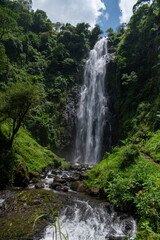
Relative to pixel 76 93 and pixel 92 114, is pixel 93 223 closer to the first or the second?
pixel 92 114

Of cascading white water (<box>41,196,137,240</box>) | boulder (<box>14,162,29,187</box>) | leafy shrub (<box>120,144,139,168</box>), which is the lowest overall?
cascading white water (<box>41,196,137,240</box>)

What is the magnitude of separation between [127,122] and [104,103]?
734 centimetres

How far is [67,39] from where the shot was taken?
36000 millimetres

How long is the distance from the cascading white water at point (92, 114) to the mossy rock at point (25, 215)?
1536 cm

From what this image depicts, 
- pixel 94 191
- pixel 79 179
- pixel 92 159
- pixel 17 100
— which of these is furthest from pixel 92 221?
pixel 92 159

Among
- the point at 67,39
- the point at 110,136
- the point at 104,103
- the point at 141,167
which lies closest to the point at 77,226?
the point at 141,167

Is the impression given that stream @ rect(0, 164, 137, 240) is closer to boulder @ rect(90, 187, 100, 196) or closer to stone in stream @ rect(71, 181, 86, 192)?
boulder @ rect(90, 187, 100, 196)

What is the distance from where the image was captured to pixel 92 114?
83.3 ft

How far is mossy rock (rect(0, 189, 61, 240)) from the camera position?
4.84 m

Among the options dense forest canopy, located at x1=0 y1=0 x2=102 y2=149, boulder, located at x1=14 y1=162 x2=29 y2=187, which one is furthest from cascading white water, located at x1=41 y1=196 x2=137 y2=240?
dense forest canopy, located at x1=0 y1=0 x2=102 y2=149

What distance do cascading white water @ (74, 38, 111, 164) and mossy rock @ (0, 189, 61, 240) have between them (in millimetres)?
15359

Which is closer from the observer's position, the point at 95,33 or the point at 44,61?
the point at 44,61

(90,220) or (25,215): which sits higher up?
(25,215)

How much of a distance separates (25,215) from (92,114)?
67.5 ft
